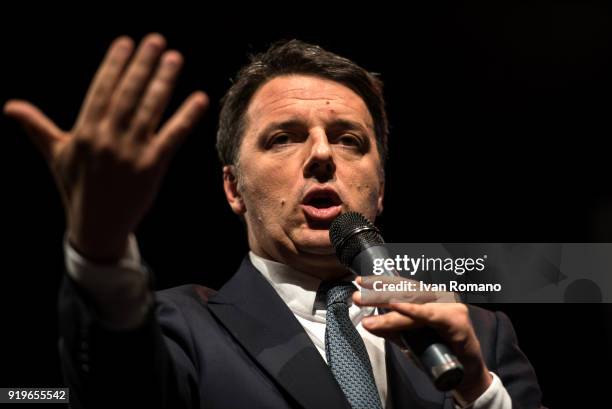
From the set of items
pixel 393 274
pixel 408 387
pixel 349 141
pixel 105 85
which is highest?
pixel 105 85

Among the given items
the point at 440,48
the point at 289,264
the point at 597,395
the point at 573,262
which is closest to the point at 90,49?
the point at 289,264

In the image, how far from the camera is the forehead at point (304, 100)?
6.93ft

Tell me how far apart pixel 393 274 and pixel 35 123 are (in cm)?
68

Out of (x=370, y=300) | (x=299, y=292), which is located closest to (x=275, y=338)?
(x=299, y=292)

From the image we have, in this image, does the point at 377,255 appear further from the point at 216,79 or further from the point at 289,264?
the point at 216,79

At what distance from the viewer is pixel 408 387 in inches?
70.0

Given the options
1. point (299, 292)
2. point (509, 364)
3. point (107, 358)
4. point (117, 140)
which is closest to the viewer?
point (117, 140)

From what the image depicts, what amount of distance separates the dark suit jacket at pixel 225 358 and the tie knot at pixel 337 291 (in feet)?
0.45

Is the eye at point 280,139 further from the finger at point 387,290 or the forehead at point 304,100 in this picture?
the finger at point 387,290

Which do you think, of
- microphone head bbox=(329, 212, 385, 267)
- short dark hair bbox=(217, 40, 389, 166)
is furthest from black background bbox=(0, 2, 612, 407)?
microphone head bbox=(329, 212, 385, 267)

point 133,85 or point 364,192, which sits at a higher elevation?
point 133,85

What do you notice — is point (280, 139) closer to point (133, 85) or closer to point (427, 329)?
point (427, 329)

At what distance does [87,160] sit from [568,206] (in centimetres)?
196

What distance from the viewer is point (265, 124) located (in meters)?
2.13
